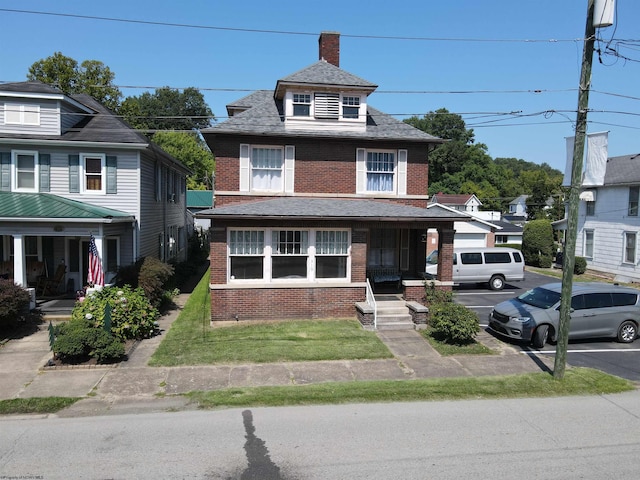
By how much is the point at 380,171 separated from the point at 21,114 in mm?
13849

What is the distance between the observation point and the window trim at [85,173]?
18.2m

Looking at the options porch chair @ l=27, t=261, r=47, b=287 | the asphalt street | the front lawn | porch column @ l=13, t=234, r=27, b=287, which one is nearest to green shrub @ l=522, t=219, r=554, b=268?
the front lawn

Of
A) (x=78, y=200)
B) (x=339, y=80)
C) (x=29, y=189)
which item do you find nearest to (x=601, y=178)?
(x=339, y=80)

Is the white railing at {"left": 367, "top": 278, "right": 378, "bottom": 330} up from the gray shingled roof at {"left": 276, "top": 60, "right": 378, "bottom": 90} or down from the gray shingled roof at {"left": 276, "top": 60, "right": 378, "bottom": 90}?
down

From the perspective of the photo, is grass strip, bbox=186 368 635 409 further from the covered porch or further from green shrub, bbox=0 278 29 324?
the covered porch

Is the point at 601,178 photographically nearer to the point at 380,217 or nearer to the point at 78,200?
the point at 380,217

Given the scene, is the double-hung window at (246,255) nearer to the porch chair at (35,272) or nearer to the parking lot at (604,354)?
the parking lot at (604,354)

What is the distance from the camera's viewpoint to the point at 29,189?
59.3ft

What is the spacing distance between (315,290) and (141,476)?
10053 millimetres

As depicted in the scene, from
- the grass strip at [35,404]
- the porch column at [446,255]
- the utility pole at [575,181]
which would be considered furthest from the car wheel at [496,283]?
the grass strip at [35,404]

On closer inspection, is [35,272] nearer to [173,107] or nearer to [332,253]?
[332,253]

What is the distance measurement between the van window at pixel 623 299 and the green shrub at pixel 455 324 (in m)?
4.59

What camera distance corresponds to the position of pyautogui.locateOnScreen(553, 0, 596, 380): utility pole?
10242mm

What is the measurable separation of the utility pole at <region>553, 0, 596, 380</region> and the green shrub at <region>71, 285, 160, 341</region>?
11.0 meters
